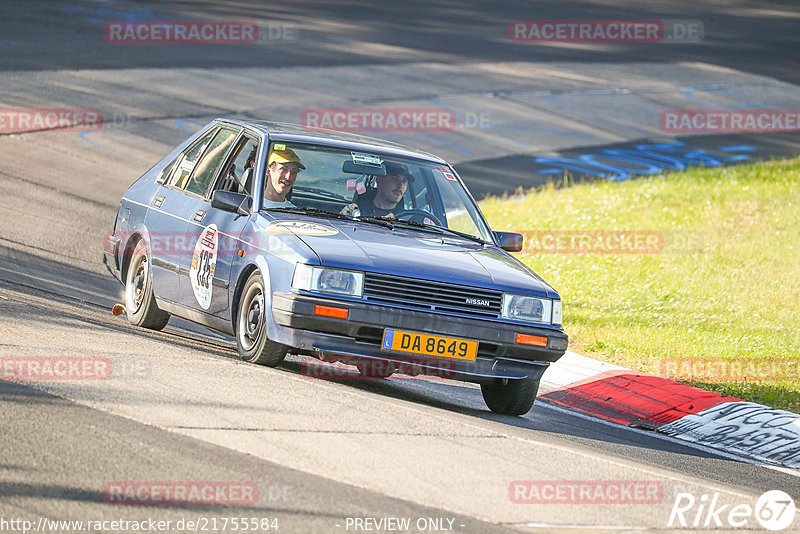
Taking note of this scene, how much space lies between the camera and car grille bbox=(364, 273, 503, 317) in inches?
282

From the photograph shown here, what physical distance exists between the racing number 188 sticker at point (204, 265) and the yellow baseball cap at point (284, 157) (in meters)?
0.60

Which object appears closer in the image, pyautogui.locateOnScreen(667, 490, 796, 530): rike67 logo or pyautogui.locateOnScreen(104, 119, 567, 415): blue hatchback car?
pyautogui.locateOnScreen(667, 490, 796, 530): rike67 logo

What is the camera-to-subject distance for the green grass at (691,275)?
10477mm

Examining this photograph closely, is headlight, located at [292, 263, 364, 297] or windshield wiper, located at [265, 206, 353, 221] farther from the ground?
windshield wiper, located at [265, 206, 353, 221]

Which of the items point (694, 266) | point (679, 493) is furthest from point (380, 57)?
point (679, 493)

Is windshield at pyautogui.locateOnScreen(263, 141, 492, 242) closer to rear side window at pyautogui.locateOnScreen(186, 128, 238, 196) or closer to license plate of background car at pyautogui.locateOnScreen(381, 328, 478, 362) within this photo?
rear side window at pyautogui.locateOnScreen(186, 128, 238, 196)

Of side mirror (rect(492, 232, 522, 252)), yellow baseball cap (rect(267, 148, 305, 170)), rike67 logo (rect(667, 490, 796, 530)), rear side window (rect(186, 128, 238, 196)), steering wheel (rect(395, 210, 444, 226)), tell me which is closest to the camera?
rike67 logo (rect(667, 490, 796, 530))

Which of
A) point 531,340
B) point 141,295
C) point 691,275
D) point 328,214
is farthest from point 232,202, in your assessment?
point 691,275

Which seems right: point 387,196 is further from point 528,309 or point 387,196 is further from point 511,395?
point 511,395

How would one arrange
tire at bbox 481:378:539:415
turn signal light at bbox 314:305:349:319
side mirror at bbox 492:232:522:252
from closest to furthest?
1. turn signal light at bbox 314:305:349:319
2. tire at bbox 481:378:539:415
3. side mirror at bbox 492:232:522:252

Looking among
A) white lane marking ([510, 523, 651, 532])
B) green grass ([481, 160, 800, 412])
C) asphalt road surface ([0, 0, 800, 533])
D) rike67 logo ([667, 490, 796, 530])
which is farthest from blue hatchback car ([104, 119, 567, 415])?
green grass ([481, 160, 800, 412])

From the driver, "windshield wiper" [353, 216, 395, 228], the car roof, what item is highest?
the car roof

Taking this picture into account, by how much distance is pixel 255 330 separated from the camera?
7.59m

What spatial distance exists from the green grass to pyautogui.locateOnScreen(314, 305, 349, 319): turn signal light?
3.92m
